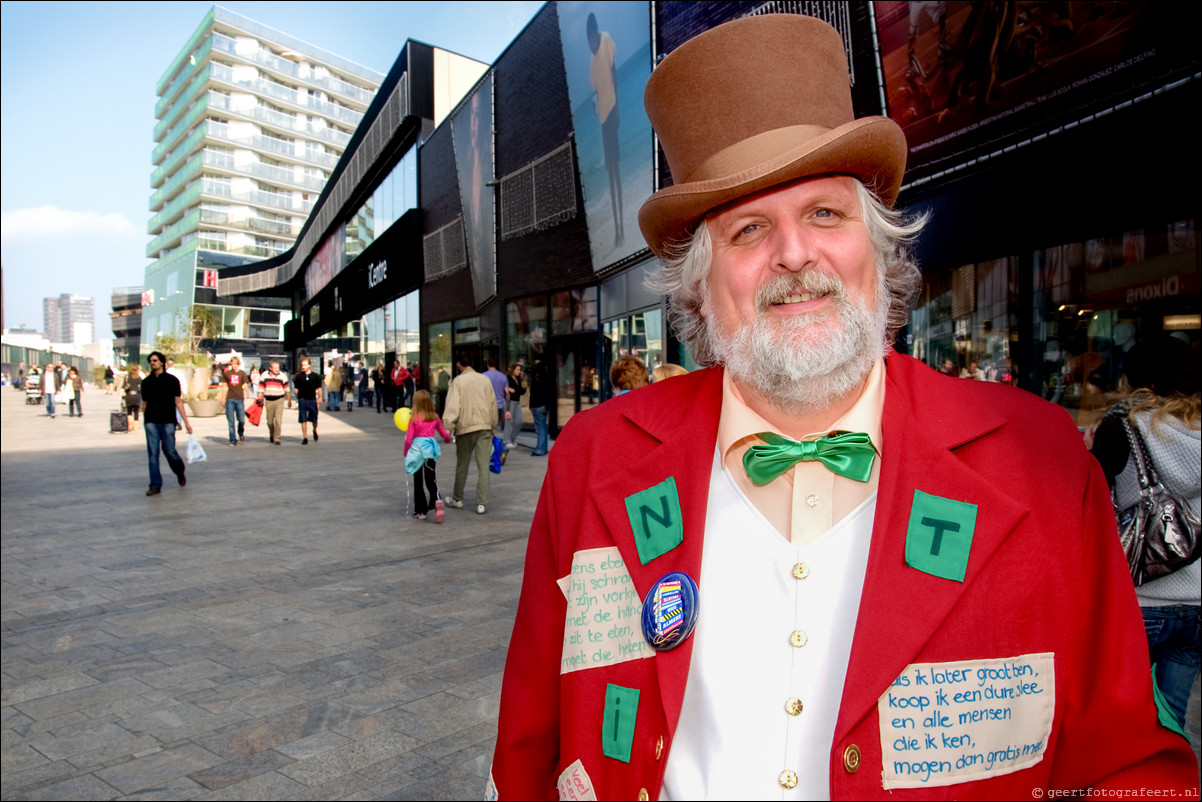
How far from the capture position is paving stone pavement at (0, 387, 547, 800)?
329 cm

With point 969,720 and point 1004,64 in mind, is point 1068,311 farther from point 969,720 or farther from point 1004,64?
point 969,720

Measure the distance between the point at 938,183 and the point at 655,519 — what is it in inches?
274

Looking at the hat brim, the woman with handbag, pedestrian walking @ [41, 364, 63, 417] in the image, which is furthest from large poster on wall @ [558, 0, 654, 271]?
pedestrian walking @ [41, 364, 63, 417]

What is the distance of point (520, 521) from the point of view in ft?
27.9

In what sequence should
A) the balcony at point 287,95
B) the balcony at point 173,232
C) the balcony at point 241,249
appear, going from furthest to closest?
the balcony at point 287,95
the balcony at point 173,232
the balcony at point 241,249

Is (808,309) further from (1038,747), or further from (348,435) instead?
(348,435)

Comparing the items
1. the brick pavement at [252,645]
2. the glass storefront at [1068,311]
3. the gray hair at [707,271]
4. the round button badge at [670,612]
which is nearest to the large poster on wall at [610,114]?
the glass storefront at [1068,311]

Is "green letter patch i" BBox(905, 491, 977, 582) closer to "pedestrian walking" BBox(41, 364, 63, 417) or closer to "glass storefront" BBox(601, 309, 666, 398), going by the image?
"glass storefront" BBox(601, 309, 666, 398)

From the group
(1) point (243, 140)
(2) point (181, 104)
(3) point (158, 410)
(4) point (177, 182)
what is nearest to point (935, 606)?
(3) point (158, 410)

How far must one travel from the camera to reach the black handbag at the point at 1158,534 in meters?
2.55

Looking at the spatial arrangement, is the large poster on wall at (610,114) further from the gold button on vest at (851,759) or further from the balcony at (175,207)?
the balcony at (175,207)

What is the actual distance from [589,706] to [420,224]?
24872 mm

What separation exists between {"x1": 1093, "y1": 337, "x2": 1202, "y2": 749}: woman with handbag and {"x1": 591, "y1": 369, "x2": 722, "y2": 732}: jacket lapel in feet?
6.07

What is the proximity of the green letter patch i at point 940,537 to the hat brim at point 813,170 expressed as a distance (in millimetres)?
664
